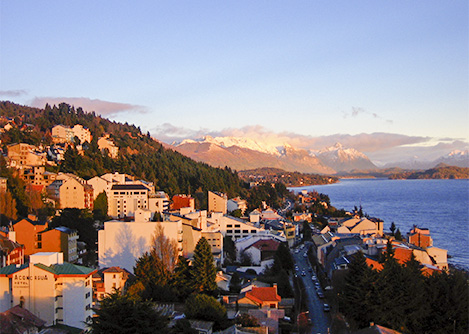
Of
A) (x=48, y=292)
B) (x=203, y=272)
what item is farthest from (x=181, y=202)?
(x=48, y=292)

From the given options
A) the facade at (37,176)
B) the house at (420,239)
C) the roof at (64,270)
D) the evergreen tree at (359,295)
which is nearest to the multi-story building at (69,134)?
the facade at (37,176)

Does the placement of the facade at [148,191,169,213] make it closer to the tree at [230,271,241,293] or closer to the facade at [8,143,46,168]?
the facade at [8,143,46,168]

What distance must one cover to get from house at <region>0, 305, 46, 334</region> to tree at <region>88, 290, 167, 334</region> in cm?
287

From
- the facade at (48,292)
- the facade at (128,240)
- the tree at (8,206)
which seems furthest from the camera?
the tree at (8,206)

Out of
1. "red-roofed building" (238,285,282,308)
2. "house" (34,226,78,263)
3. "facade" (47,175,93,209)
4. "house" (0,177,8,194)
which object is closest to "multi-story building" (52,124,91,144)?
"facade" (47,175,93,209)

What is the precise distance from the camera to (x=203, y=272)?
17.8 metres

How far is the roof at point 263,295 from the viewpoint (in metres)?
15.6

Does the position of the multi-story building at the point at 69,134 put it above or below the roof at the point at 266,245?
above

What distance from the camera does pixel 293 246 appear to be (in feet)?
108

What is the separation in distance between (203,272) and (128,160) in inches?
1200

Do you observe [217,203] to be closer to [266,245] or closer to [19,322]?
[266,245]

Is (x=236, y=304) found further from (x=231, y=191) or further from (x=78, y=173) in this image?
(x=231, y=191)

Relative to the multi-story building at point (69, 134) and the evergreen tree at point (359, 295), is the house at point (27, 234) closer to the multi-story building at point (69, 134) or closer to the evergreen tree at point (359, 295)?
the evergreen tree at point (359, 295)

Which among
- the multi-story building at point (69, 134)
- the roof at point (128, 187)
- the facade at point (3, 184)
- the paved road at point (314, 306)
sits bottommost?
the paved road at point (314, 306)
